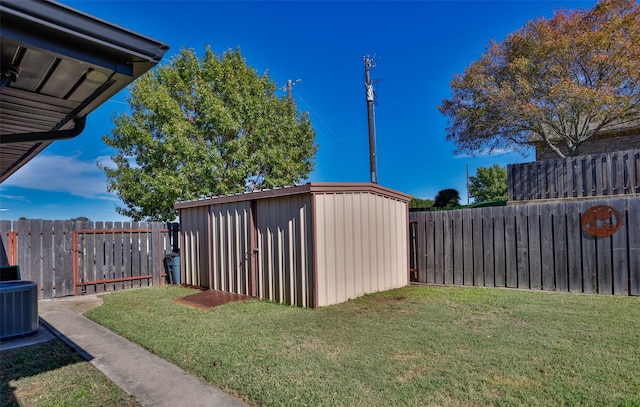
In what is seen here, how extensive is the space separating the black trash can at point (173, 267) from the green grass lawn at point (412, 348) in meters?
3.36

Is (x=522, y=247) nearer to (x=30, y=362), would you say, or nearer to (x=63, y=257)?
(x=30, y=362)

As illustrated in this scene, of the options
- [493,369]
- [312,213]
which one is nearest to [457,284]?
[312,213]

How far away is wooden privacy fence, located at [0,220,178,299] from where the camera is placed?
8.12 metres

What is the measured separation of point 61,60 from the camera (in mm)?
2168

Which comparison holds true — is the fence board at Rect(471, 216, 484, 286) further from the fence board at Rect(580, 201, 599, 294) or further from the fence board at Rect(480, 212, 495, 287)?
the fence board at Rect(580, 201, 599, 294)

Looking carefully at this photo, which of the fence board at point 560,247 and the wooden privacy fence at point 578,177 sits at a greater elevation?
the wooden privacy fence at point 578,177

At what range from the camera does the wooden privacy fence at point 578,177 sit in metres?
8.80

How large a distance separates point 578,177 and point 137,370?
35.3 feet

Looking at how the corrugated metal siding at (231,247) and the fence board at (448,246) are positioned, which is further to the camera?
the fence board at (448,246)

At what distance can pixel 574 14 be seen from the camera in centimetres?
1231

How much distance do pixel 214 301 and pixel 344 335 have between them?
3.58 metres

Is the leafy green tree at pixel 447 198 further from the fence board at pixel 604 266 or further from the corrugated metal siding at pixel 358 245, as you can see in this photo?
the fence board at pixel 604 266

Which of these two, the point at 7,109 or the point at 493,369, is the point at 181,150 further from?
the point at 493,369

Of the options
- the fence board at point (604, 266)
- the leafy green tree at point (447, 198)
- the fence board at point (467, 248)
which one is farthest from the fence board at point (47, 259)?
the leafy green tree at point (447, 198)
